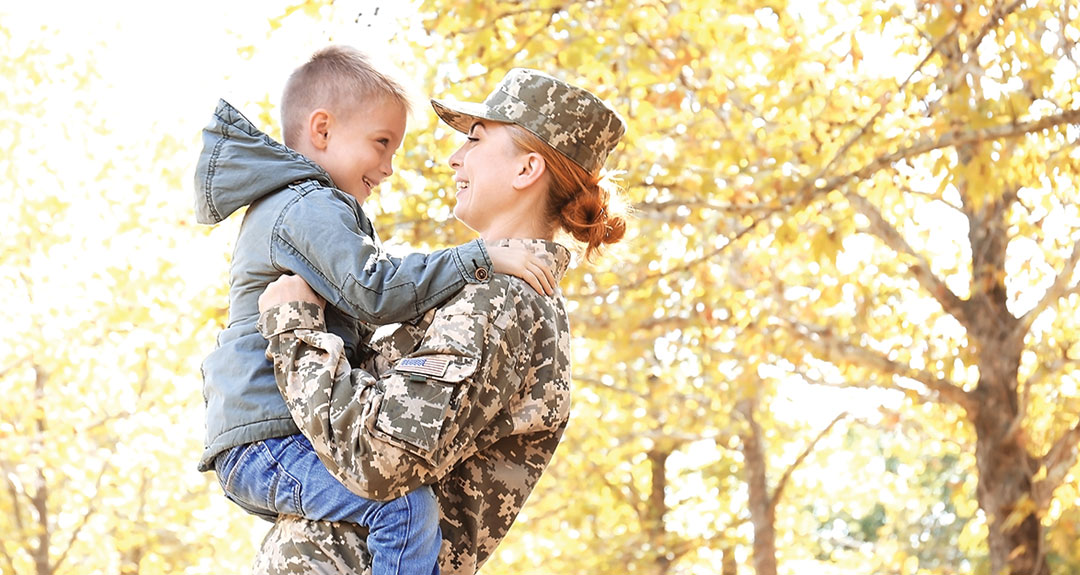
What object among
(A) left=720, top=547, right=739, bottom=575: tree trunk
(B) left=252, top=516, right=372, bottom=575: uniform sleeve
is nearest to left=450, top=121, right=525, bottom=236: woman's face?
(B) left=252, top=516, right=372, bottom=575: uniform sleeve

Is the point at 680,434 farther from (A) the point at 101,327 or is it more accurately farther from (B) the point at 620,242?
(B) the point at 620,242

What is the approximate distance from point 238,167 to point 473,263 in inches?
22.1

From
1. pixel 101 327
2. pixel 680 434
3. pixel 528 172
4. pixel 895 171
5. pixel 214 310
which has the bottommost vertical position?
pixel 528 172

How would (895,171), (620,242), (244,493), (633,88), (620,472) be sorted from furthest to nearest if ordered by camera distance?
(620,472), (633,88), (895,171), (620,242), (244,493)

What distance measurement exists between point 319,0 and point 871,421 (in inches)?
287

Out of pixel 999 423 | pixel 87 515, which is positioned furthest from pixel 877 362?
pixel 87 515

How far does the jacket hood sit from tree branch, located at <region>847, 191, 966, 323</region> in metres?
6.48

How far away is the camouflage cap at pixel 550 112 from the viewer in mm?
2697

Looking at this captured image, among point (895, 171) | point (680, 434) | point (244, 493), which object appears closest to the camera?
point (244, 493)

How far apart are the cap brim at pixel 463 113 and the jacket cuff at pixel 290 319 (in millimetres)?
574

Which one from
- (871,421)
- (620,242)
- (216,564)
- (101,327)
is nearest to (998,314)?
(871,421)

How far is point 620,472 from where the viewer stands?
1512cm

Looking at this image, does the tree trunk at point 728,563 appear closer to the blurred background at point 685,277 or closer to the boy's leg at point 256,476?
the blurred background at point 685,277

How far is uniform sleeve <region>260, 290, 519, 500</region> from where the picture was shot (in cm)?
228
